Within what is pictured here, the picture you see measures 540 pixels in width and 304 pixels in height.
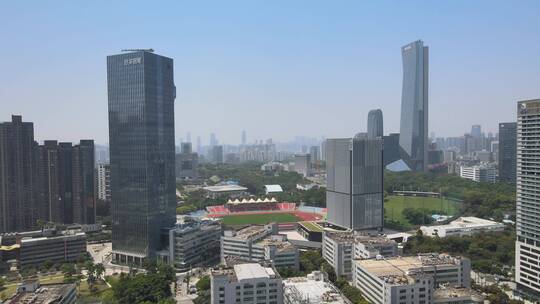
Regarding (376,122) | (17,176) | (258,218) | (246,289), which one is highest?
(376,122)

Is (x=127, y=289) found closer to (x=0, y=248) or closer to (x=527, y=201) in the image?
(x=0, y=248)

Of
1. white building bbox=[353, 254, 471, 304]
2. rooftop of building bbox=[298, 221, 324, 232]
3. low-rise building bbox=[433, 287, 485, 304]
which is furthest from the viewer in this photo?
rooftop of building bbox=[298, 221, 324, 232]

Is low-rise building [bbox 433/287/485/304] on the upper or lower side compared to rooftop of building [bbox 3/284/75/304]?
lower

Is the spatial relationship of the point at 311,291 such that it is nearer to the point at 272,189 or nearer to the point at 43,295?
the point at 43,295

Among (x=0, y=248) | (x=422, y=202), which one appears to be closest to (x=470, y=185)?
(x=422, y=202)

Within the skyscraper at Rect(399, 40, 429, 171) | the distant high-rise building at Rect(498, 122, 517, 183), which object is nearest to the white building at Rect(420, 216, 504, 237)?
the distant high-rise building at Rect(498, 122, 517, 183)

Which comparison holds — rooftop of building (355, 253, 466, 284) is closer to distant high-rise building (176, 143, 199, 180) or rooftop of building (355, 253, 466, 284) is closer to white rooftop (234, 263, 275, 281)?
white rooftop (234, 263, 275, 281)

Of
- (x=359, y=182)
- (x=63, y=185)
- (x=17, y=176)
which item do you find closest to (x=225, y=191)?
(x=63, y=185)
